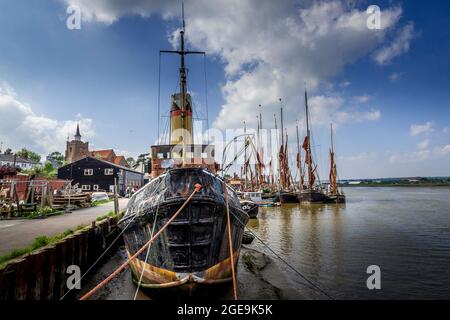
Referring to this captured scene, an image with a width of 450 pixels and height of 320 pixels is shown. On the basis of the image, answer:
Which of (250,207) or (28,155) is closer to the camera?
(250,207)

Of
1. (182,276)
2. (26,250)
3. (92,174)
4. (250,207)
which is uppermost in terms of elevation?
(92,174)

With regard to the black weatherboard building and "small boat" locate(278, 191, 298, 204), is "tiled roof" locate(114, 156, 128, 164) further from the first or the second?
"small boat" locate(278, 191, 298, 204)

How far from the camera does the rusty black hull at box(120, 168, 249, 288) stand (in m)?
7.00

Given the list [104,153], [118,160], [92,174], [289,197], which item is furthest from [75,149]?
[289,197]

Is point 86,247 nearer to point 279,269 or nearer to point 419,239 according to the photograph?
point 279,269

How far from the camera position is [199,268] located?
23.1ft

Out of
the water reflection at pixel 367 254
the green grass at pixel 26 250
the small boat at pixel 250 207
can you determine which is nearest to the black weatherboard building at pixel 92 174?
the small boat at pixel 250 207

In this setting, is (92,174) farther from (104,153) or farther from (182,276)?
(182,276)

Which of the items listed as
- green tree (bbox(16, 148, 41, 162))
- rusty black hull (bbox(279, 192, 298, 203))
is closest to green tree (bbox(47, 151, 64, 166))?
green tree (bbox(16, 148, 41, 162))

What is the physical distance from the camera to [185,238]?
7.04 meters

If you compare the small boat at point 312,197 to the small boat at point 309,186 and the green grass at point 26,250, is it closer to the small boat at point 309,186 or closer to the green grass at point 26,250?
the small boat at point 309,186

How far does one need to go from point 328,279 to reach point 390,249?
726 centimetres

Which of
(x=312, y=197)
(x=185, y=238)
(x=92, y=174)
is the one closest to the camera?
(x=185, y=238)
